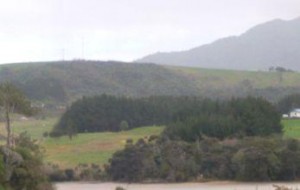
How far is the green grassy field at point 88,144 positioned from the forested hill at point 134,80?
44275 millimetres

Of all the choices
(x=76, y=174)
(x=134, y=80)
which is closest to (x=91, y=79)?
(x=134, y=80)

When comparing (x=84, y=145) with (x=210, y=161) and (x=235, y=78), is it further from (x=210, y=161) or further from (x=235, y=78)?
(x=235, y=78)

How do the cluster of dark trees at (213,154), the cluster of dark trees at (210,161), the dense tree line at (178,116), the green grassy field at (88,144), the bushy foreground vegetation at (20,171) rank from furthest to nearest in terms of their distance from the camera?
the dense tree line at (178,116) < the green grassy field at (88,144) < the cluster of dark trees at (213,154) < the cluster of dark trees at (210,161) < the bushy foreground vegetation at (20,171)

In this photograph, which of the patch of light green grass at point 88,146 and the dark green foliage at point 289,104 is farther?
the dark green foliage at point 289,104

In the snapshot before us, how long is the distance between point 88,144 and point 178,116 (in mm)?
11530

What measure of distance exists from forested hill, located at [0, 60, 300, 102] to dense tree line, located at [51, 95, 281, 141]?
36.3 meters

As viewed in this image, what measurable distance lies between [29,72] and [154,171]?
3751 inches

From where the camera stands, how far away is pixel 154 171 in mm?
69688

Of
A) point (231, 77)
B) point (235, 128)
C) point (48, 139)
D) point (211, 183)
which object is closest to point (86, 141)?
point (48, 139)

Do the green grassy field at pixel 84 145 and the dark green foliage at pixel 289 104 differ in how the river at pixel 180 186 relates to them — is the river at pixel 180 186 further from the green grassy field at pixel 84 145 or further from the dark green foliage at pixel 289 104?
the dark green foliage at pixel 289 104

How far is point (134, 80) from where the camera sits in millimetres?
162500

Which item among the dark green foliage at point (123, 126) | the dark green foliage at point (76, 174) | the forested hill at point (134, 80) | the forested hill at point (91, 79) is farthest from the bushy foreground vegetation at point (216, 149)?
the forested hill at point (91, 79)

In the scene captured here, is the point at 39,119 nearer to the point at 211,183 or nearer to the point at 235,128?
the point at 235,128

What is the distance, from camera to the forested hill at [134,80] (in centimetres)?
14450
